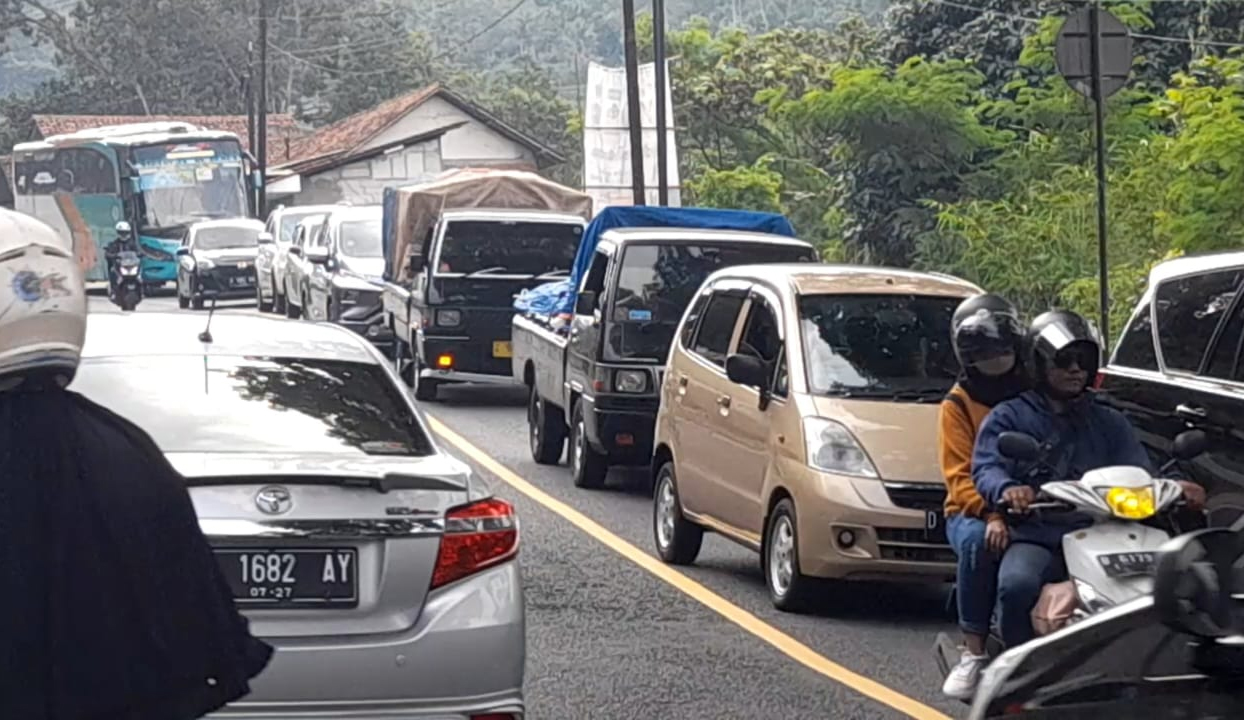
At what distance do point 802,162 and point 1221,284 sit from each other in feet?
121

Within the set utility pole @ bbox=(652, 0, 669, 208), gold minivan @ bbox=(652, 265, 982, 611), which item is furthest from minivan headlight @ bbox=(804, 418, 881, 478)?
utility pole @ bbox=(652, 0, 669, 208)

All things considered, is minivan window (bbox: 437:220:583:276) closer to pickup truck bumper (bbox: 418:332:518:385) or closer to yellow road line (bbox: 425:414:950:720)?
pickup truck bumper (bbox: 418:332:518:385)

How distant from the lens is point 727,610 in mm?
10742

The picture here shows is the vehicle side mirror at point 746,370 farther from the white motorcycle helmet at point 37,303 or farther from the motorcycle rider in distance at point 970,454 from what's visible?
the white motorcycle helmet at point 37,303

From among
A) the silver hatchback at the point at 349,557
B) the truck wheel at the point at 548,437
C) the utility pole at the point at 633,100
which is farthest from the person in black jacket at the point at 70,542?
the utility pole at the point at 633,100

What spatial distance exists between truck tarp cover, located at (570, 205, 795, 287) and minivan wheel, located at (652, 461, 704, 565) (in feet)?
19.6

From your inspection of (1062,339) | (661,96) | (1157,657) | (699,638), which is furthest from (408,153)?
(1157,657)

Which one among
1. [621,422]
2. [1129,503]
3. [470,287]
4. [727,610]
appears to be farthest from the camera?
[470,287]

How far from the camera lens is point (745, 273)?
477 inches

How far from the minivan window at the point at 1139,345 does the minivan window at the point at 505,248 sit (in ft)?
43.4

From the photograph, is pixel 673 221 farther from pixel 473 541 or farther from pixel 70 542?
pixel 70 542

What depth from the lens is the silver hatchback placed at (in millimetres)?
6121

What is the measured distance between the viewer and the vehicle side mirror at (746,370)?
423 inches

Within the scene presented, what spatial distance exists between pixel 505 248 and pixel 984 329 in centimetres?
1510
